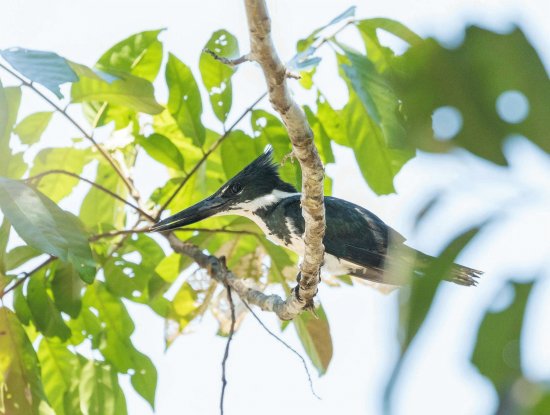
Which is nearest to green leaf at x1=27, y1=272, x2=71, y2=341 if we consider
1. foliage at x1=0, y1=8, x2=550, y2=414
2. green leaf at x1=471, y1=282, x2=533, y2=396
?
foliage at x1=0, y1=8, x2=550, y2=414

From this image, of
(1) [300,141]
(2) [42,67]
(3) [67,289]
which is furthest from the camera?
(3) [67,289]

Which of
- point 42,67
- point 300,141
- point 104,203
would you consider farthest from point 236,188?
point 300,141

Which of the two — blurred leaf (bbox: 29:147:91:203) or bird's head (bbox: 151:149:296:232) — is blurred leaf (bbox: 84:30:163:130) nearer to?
blurred leaf (bbox: 29:147:91:203)

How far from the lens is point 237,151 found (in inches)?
115

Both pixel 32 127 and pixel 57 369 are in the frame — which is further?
pixel 57 369

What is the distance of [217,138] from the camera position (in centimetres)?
309

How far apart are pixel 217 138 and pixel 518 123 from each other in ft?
8.76

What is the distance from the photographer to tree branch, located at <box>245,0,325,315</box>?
150 centimetres

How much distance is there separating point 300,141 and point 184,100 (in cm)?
121

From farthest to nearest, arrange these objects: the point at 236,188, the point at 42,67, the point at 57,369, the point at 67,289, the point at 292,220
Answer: the point at 236,188 → the point at 292,220 → the point at 57,369 → the point at 67,289 → the point at 42,67

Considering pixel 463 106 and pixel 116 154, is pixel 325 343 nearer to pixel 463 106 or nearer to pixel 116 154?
pixel 116 154

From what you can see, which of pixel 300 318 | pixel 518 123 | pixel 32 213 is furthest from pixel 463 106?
pixel 300 318

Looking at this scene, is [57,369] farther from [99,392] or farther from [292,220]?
[292,220]

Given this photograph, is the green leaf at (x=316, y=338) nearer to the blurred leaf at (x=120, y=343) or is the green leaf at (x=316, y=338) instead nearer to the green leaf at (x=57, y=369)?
the blurred leaf at (x=120, y=343)
